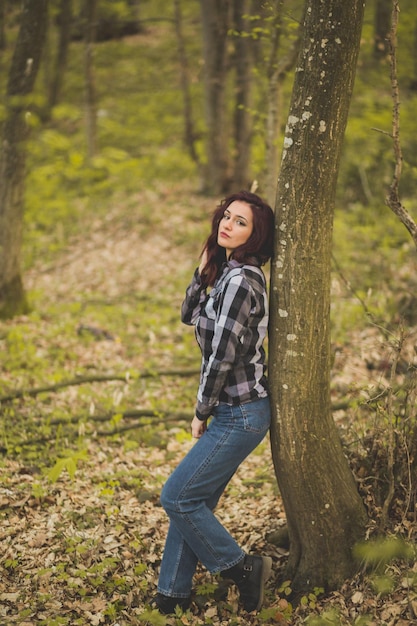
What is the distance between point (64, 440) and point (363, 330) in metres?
4.43

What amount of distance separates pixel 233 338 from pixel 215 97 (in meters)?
10.7

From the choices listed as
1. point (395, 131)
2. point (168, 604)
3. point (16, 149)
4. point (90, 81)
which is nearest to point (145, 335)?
point (16, 149)

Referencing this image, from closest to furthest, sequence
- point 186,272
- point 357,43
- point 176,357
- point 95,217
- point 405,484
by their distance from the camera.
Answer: point 357,43, point 405,484, point 176,357, point 186,272, point 95,217

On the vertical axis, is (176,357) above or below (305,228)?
below

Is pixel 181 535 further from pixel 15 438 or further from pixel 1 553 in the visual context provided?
pixel 15 438

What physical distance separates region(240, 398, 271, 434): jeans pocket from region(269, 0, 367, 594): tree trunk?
0.07 meters

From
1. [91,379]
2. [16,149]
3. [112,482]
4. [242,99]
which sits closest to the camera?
[112,482]

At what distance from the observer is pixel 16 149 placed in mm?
7676

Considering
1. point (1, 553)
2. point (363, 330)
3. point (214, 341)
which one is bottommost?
point (1, 553)

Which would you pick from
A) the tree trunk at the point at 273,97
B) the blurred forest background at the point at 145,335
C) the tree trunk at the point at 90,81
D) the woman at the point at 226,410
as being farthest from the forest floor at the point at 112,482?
the tree trunk at the point at 90,81

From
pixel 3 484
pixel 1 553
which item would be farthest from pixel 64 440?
pixel 1 553

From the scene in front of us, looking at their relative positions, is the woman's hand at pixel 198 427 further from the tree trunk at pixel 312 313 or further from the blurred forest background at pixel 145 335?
the blurred forest background at pixel 145 335

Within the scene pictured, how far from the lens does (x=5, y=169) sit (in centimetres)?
777

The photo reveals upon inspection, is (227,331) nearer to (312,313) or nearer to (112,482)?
(312,313)
